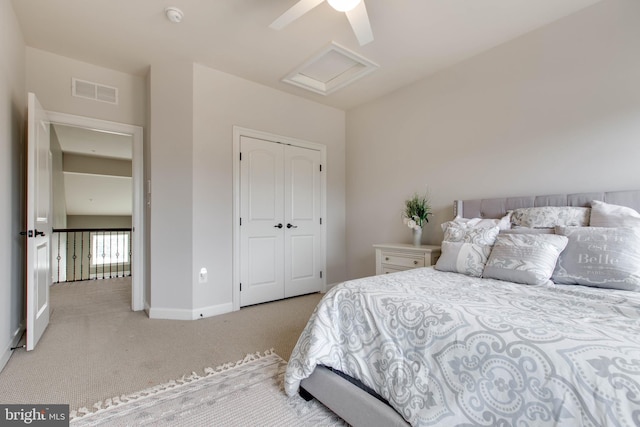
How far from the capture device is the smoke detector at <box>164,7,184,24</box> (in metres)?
2.32

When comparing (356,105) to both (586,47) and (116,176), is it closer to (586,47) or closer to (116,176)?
(586,47)

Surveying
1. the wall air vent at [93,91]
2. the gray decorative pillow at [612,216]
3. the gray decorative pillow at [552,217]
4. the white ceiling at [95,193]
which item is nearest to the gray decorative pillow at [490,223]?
the gray decorative pillow at [552,217]

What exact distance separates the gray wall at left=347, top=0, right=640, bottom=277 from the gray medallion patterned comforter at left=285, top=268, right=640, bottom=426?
1.27 m

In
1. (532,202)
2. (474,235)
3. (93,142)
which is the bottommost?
Answer: (474,235)

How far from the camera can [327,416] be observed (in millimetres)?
1580

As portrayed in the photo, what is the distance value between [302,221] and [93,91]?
270 cm

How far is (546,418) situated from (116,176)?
8.26 meters

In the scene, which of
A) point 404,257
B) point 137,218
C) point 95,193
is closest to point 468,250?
point 404,257

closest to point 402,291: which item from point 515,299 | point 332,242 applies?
point 515,299

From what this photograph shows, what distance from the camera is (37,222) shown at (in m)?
2.38

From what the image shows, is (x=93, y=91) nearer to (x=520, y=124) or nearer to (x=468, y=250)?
(x=468, y=250)

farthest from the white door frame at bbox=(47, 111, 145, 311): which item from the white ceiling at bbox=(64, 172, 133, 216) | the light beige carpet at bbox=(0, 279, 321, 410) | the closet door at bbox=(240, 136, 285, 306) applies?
the white ceiling at bbox=(64, 172, 133, 216)

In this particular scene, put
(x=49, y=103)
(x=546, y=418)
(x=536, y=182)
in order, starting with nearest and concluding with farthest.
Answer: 1. (x=546, y=418)
2. (x=536, y=182)
3. (x=49, y=103)

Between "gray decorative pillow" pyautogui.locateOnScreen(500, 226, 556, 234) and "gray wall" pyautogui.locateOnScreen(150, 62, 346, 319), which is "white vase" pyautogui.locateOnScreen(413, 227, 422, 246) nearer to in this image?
"gray decorative pillow" pyautogui.locateOnScreen(500, 226, 556, 234)
